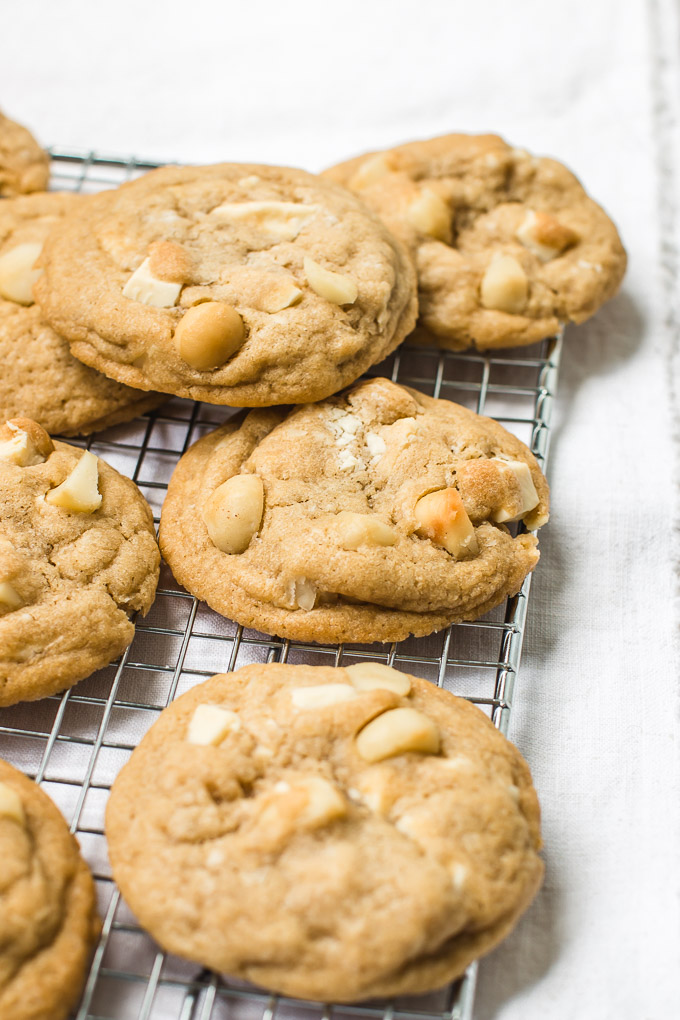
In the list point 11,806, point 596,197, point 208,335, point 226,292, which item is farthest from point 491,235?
point 11,806

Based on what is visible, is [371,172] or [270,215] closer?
[270,215]

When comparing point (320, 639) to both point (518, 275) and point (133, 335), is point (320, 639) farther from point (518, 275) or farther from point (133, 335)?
point (518, 275)

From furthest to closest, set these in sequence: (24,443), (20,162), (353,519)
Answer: (20,162)
(24,443)
(353,519)

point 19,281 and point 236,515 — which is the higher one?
point 19,281

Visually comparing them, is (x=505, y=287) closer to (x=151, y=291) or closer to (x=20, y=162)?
(x=151, y=291)

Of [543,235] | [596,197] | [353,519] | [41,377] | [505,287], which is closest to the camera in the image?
[353,519]

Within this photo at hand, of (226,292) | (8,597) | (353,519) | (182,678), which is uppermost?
(226,292)

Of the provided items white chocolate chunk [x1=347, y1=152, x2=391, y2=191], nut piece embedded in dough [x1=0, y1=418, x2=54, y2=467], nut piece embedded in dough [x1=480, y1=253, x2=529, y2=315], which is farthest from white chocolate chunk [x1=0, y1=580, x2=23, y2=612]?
white chocolate chunk [x1=347, y1=152, x2=391, y2=191]

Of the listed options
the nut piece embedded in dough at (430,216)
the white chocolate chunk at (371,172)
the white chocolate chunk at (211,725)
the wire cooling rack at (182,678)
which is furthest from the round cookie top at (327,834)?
the white chocolate chunk at (371,172)

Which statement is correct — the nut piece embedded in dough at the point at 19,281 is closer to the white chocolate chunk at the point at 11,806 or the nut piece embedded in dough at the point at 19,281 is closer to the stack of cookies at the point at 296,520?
the stack of cookies at the point at 296,520
